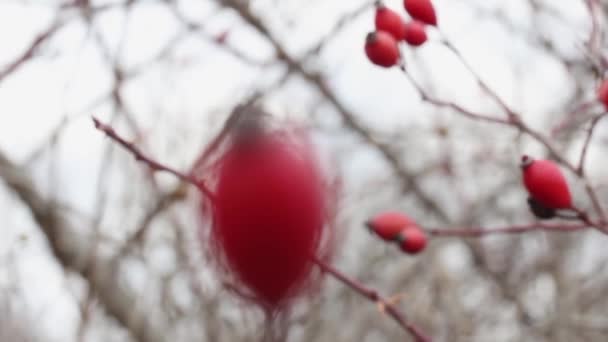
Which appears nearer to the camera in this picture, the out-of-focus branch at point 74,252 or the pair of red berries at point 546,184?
the pair of red berries at point 546,184

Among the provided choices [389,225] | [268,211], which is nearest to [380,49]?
[389,225]

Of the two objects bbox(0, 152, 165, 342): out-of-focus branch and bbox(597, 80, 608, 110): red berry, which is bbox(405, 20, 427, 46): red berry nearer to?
bbox(597, 80, 608, 110): red berry

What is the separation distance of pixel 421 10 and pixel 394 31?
0.07 meters

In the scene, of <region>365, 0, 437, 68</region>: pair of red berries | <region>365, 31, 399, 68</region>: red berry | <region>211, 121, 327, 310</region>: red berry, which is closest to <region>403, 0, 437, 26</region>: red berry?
<region>365, 0, 437, 68</region>: pair of red berries

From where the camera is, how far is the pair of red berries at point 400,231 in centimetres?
95

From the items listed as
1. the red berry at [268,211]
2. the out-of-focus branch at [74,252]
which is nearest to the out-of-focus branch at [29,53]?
the out-of-focus branch at [74,252]

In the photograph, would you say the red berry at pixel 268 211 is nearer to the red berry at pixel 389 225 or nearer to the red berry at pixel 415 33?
the red berry at pixel 389 225

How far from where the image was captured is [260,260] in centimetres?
42

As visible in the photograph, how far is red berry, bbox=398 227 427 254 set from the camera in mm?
946

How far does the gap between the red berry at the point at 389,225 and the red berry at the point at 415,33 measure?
0.29 meters

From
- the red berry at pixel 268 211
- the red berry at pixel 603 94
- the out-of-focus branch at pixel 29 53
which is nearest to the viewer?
the red berry at pixel 268 211

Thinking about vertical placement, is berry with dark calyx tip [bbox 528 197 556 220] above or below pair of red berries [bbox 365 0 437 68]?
below

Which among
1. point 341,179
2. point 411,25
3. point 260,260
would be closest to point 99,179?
point 411,25

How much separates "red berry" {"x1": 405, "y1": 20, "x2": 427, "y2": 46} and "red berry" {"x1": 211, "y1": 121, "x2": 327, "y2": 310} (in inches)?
27.5
